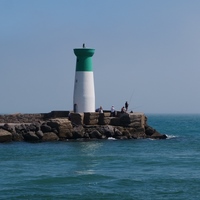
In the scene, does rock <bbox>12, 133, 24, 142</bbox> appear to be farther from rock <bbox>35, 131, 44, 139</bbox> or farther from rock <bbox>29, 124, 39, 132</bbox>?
rock <bbox>35, 131, 44, 139</bbox>

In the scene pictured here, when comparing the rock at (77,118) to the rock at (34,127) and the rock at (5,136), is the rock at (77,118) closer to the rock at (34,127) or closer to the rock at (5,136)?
the rock at (34,127)

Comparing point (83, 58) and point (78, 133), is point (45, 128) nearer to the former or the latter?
point (78, 133)

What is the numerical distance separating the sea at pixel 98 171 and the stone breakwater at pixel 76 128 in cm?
103

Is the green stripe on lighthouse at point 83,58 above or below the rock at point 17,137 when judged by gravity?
above

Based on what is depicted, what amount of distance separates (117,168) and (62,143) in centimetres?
880

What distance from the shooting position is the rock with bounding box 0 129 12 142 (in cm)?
2983

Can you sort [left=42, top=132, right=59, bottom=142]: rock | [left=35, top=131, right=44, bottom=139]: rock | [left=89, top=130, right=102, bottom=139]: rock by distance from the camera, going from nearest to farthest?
[left=35, top=131, right=44, bottom=139]: rock < [left=42, top=132, right=59, bottom=142]: rock < [left=89, top=130, right=102, bottom=139]: rock

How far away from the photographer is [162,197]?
54.0ft

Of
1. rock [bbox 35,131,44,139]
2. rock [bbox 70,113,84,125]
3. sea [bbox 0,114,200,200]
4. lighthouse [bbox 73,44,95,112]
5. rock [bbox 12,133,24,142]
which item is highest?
lighthouse [bbox 73,44,95,112]

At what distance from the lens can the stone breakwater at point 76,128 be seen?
1214 inches

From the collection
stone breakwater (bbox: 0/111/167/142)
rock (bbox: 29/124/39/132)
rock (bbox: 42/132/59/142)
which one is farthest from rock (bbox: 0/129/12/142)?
rock (bbox: 42/132/59/142)

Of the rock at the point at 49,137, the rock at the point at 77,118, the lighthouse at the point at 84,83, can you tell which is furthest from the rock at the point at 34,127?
the lighthouse at the point at 84,83

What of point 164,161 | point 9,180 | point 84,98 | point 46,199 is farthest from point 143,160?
point 84,98

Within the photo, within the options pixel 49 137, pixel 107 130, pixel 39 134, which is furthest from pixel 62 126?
pixel 107 130
